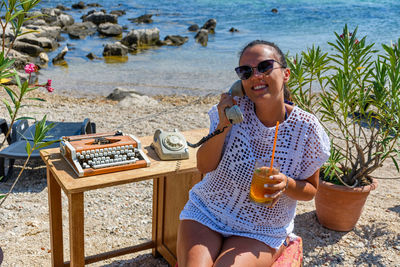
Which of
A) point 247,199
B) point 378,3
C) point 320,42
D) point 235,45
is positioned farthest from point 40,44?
point 378,3

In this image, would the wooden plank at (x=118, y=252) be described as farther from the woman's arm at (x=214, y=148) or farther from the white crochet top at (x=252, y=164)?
the woman's arm at (x=214, y=148)

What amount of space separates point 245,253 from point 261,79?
0.95 m

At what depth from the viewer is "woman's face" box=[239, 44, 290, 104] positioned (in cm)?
236

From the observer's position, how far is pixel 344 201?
3.88m

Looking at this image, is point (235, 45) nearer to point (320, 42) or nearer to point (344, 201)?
point (320, 42)

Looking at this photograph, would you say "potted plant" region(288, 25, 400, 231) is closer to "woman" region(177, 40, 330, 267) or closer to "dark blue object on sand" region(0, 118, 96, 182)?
"woman" region(177, 40, 330, 267)

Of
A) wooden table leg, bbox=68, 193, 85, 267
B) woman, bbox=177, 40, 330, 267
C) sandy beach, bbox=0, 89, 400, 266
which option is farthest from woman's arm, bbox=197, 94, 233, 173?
sandy beach, bbox=0, 89, 400, 266

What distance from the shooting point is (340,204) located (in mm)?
3906

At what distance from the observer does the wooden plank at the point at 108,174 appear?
2.46 metres

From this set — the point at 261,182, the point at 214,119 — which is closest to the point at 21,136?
the point at 214,119

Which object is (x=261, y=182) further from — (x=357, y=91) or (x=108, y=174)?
(x=357, y=91)

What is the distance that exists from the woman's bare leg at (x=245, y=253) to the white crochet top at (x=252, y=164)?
9 cm

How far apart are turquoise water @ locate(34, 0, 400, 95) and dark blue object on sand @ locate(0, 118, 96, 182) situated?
2.51m

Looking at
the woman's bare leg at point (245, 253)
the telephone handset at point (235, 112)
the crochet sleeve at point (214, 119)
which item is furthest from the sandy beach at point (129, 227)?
the telephone handset at point (235, 112)
